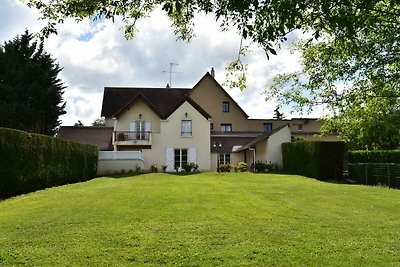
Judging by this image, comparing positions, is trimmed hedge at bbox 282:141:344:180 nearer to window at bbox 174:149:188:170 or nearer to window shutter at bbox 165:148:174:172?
window at bbox 174:149:188:170

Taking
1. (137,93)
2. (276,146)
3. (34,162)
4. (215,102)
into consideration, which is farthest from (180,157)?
(34,162)

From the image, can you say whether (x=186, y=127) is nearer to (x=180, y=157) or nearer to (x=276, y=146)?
(x=180, y=157)

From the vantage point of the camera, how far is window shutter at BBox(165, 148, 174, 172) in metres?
35.7

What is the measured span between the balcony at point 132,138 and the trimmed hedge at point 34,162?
1070 cm

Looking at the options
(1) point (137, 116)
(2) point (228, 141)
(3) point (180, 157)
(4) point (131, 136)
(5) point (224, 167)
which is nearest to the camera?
Answer: (5) point (224, 167)

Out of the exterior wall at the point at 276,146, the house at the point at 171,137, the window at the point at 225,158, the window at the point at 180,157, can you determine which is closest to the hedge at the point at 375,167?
the exterior wall at the point at 276,146

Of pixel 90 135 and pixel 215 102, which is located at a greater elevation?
pixel 215 102

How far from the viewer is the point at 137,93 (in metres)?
45.6

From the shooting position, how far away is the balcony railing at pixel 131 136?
116ft

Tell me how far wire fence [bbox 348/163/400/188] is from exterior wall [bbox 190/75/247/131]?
81.8ft

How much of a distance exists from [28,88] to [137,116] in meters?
12.7

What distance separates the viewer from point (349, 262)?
5.77 metres

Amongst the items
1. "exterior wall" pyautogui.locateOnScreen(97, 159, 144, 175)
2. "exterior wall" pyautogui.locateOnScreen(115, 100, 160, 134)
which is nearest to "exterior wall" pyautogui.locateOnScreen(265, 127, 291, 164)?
"exterior wall" pyautogui.locateOnScreen(115, 100, 160, 134)

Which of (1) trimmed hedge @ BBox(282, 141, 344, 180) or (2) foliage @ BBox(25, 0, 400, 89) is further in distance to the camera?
(1) trimmed hedge @ BBox(282, 141, 344, 180)
